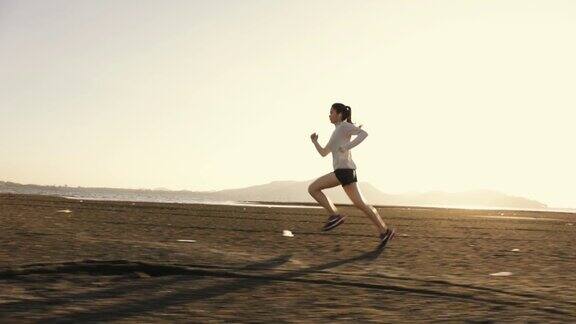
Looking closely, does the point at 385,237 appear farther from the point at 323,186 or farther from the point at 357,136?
the point at 357,136

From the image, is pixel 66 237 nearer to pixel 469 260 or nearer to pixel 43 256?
pixel 43 256

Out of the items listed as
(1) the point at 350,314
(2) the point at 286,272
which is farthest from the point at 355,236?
(1) the point at 350,314

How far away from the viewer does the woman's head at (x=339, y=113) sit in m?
9.59

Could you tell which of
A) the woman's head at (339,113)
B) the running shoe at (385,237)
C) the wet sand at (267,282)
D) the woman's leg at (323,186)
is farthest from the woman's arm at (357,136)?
the wet sand at (267,282)

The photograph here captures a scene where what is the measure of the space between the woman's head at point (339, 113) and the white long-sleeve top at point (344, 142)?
10 centimetres

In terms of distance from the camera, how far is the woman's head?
9.59m

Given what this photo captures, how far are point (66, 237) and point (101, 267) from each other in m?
3.22

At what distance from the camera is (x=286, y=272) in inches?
235

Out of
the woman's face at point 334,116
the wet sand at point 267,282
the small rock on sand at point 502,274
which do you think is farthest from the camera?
the woman's face at point 334,116

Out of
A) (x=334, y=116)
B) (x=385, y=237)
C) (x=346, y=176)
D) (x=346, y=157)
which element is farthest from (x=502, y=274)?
(x=334, y=116)

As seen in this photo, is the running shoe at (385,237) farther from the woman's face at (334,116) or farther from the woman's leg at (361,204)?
the woman's face at (334,116)

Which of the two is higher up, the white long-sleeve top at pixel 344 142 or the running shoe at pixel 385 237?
the white long-sleeve top at pixel 344 142

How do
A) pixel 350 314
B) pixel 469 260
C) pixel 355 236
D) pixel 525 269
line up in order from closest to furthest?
pixel 350 314, pixel 525 269, pixel 469 260, pixel 355 236

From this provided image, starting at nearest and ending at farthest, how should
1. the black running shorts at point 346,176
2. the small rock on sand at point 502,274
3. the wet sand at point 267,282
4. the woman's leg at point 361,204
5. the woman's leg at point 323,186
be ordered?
1. the wet sand at point 267,282
2. the small rock on sand at point 502,274
3. the woman's leg at point 361,204
4. the black running shorts at point 346,176
5. the woman's leg at point 323,186
